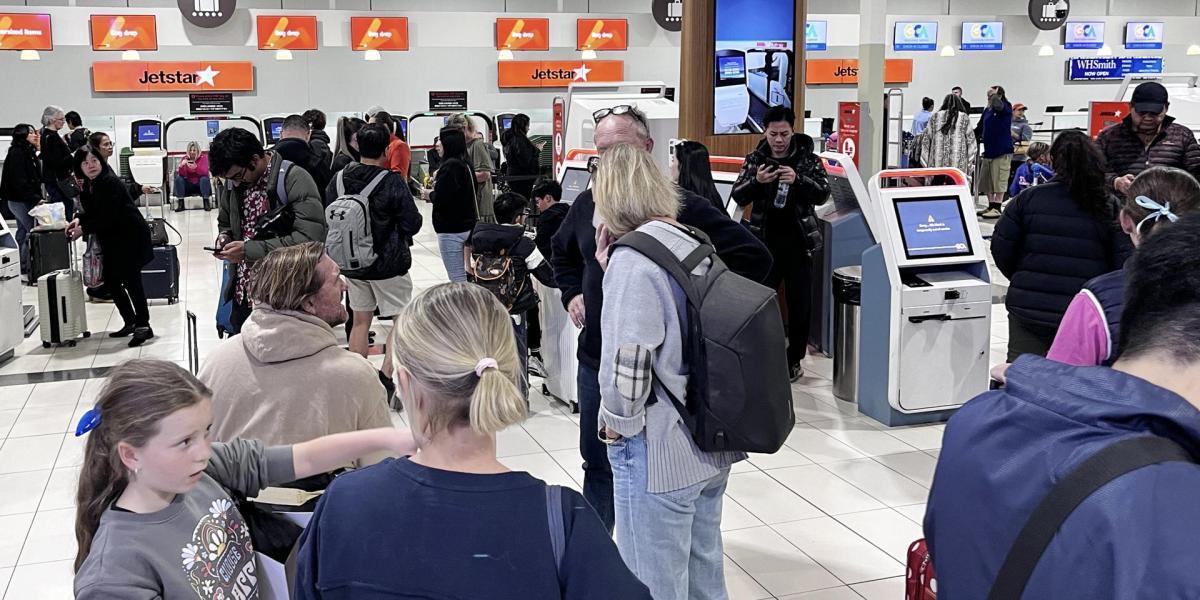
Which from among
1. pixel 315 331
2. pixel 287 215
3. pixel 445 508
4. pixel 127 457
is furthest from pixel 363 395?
pixel 287 215

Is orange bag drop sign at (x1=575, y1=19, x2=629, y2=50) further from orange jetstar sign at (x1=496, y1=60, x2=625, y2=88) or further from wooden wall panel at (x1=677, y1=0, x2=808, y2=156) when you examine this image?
wooden wall panel at (x1=677, y1=0, x2=808, y2=156)

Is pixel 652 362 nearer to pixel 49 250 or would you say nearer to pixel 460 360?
pixel 460 360

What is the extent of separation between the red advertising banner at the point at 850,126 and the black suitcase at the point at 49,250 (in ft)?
20.6

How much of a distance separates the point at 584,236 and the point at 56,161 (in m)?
8.95

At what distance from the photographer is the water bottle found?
6.16 meters

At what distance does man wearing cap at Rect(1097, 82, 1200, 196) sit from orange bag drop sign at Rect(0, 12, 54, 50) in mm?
16588

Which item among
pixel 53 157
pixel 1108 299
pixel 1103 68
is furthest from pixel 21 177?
pixel 1103 68

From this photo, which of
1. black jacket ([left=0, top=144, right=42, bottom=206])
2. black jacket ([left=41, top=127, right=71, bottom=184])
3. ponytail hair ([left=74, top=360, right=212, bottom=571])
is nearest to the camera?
ponytail hair ([left=74, top=360, right=212, bottom=571])

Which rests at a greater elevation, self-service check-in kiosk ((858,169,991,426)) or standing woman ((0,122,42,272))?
standing woman ((0,122,42,272))

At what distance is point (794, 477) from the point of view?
4984 mm

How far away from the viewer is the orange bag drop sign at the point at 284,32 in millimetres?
18906

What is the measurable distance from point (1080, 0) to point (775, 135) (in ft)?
66.6

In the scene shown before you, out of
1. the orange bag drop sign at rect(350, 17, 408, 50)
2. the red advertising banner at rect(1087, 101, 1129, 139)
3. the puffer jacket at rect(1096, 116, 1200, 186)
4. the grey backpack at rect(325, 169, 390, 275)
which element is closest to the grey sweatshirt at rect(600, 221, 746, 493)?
the grey backpack at rect(325, 169, 390, 275)

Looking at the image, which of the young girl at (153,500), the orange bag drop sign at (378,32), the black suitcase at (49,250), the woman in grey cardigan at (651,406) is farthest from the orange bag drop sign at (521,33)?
the young girl at (153,500)
